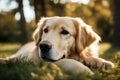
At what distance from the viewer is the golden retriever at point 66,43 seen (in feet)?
22.6

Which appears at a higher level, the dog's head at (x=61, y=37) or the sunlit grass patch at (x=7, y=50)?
the dog's head at (x=61, y=37)

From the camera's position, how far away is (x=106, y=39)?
141ft

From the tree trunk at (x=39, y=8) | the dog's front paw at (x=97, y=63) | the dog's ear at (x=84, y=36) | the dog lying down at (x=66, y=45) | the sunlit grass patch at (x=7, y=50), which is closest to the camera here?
the dog lying down at (x=66, y=45)

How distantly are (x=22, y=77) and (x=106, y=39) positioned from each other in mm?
38153

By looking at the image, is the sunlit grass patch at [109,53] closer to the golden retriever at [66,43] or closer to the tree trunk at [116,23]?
the golden retriever at [66,43]

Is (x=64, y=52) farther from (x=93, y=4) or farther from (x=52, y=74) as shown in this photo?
(x=93, y=4)

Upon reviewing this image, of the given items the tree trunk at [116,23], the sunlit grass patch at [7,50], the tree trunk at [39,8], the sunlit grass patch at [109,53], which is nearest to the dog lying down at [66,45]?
the sunlit grass patch at [109,53]

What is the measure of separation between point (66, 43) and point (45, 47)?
66 cm

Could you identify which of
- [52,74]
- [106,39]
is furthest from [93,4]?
[52,74]

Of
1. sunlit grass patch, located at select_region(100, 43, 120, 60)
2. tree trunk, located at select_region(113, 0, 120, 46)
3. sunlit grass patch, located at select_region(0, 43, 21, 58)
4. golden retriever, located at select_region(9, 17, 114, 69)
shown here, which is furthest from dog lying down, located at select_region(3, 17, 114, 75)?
tree trunk, located at select_region(113, 0, 120, 46)

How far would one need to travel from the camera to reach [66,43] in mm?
7289

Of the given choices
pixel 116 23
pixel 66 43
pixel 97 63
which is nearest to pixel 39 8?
pixel 66 43

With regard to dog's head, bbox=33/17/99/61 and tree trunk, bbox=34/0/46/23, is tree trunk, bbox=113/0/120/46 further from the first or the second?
dog's head, bbox=33/17/99/61

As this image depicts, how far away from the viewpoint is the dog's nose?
6.68 meters
